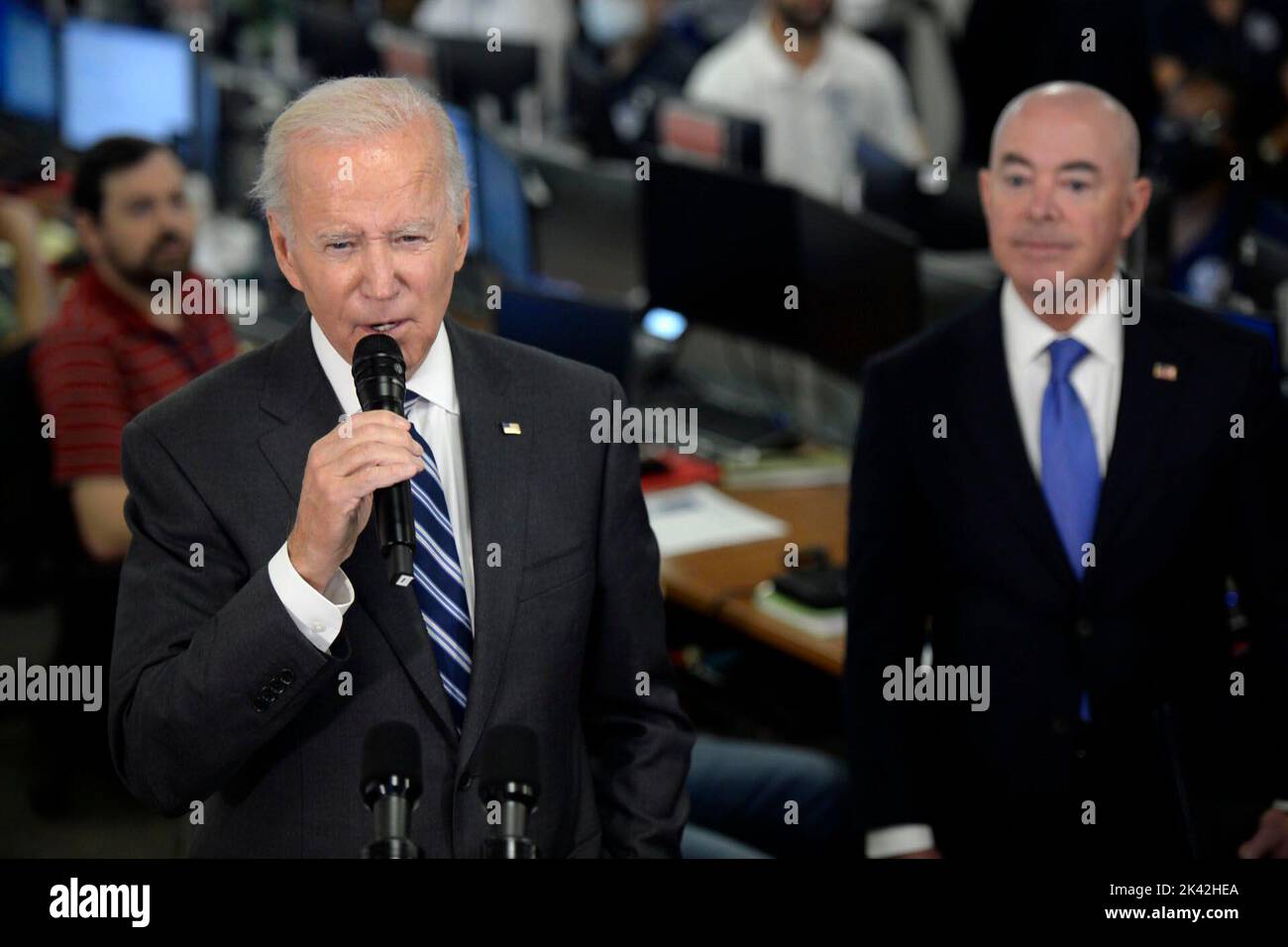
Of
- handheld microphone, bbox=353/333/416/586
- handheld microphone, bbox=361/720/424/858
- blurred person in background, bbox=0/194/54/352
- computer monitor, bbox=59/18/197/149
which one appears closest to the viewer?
handheld microphone, bbox=361/720/424/858

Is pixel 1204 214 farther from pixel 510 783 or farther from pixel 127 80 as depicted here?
pixel 510 783

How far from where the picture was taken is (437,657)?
1593 mm

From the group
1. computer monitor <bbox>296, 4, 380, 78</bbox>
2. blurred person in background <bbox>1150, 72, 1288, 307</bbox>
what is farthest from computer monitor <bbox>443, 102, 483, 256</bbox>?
blurred person in background <bbox>1150, 72, 1288, 307</bbox>

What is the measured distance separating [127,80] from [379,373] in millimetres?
4242

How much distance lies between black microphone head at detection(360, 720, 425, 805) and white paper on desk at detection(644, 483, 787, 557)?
1.96m

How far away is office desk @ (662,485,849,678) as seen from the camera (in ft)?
9.36

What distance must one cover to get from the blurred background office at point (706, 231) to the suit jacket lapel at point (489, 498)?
0.41 metres

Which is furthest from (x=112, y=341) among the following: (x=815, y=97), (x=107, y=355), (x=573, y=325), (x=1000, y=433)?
(x=815, y=97)

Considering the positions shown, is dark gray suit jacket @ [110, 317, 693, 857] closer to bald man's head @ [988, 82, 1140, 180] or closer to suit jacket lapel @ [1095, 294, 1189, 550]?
suit jacket lapel @ [1095, 294, 1189, 550]

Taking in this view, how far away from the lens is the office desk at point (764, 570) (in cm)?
285
